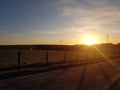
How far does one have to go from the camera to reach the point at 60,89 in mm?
11172

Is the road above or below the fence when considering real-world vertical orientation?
above

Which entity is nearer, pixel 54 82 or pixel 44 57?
pixel 54 82

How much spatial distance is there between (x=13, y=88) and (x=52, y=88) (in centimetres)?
164

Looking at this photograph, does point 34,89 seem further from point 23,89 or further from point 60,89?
point 60,89

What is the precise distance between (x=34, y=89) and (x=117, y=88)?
13.8 feet

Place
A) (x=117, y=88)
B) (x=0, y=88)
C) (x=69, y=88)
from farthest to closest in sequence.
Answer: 1. (x=117, y=88)
2. (x=69, y=88)
3. (x=0, y=88)

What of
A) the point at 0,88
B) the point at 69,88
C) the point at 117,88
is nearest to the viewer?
the point at 0,88

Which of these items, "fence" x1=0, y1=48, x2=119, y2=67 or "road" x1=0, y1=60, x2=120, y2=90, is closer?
"road" x1=0, y1=60, x2=120, y2=90

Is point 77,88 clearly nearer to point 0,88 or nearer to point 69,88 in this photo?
point 69,88

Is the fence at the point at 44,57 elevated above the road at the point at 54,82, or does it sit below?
below

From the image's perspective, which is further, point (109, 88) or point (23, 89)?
point (109, 88)

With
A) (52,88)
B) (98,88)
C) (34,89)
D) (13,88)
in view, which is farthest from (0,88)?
(98,88)

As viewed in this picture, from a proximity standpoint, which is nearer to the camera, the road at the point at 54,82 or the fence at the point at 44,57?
the road at the point at 54,82

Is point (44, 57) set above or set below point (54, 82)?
below
